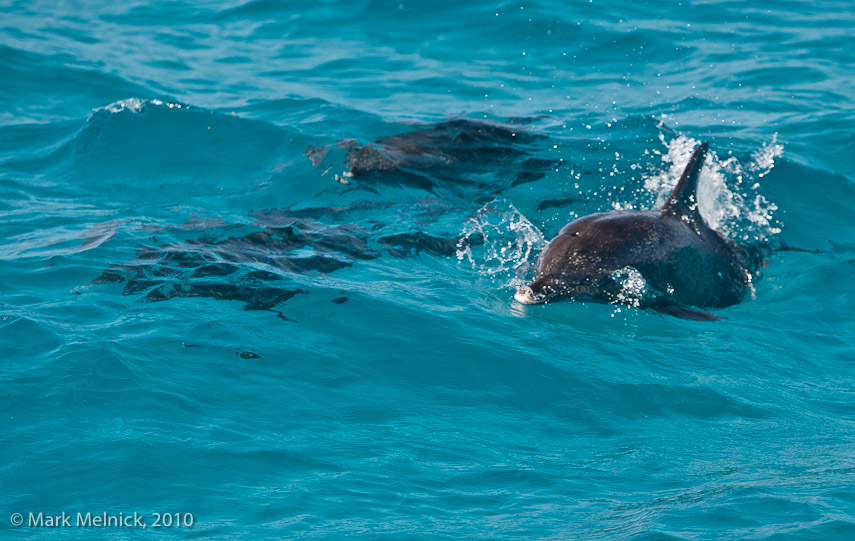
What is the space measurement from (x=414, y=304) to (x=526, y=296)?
953mm

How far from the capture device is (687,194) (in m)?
8.92

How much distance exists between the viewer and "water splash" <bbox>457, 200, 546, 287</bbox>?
8984mm

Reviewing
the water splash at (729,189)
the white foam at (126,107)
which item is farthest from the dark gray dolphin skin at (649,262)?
the white foam at (126,107)

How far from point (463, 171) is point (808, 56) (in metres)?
8.22

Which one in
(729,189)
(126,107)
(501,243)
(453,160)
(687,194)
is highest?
(126,107)

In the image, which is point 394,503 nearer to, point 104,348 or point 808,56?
point 104,348

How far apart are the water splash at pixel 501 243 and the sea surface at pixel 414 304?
34 mm

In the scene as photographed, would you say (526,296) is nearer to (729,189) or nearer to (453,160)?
(453,160)

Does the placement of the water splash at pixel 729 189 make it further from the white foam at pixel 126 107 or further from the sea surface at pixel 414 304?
the white foam at pixel 126 107

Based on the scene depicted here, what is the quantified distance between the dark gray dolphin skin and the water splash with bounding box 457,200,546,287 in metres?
0.57

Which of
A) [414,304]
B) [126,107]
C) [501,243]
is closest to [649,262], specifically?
[501,243]

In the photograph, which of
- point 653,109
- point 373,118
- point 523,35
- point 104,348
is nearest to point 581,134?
point 653,109

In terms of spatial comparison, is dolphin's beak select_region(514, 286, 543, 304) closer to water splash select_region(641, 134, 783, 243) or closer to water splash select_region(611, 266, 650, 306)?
water splash select_region(611, 266, 650, 306)

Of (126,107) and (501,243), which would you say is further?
(126,107)
